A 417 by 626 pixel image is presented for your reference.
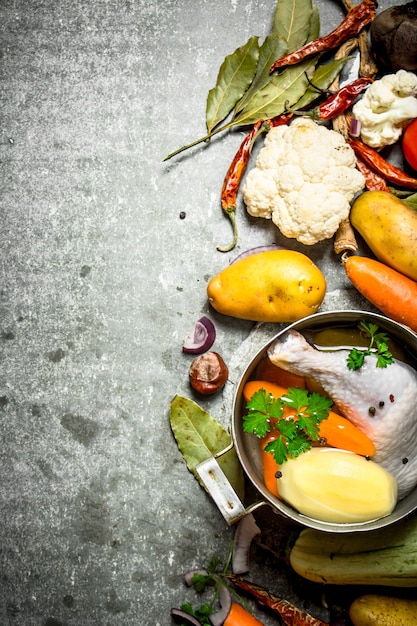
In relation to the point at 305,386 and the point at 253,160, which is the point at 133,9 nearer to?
the point at 253,160

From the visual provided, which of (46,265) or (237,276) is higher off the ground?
(237,276)

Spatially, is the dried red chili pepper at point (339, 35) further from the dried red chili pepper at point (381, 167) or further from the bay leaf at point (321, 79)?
the dried red chili pepper at point (381, 167)

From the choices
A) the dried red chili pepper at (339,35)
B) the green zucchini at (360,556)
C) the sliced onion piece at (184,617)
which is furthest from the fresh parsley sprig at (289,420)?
the dried red chili pepper at (339,35)

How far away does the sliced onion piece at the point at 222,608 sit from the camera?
1452 mm

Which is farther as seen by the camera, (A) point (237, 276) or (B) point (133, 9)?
(B) point (133, 9)

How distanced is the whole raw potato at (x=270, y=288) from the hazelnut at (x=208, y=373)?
129 millimetres

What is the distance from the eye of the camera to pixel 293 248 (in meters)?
1.55

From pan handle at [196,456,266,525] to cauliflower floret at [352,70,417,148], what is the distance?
912 mm

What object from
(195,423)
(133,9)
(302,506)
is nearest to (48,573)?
(195,423)

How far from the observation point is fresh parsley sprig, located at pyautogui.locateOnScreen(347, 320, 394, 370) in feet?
4.29

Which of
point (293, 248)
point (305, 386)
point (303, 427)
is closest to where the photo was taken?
point (303, 427)

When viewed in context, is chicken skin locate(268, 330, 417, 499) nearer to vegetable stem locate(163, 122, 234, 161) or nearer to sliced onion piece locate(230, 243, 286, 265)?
sliced onion piece locate(230, 243, 286, 265)

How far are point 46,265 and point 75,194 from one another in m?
0.21

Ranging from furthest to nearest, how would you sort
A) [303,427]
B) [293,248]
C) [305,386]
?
[293,248] < [305,386] < [303,427]
